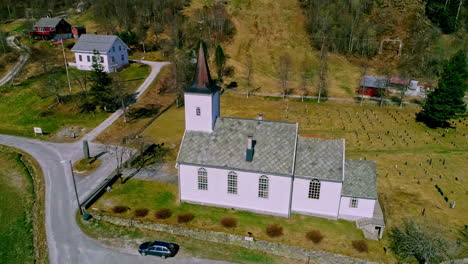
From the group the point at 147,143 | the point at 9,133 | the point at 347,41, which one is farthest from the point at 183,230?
the point at 347,41

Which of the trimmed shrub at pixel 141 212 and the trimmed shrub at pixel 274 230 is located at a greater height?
the trimmed shrub at pixel 141 212

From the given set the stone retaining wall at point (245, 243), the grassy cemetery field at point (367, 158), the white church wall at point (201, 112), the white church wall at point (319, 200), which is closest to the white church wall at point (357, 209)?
the white church wall at point (319, 200)

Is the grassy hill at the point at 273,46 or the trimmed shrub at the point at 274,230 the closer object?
the trimmed shrub at the point at 274,230

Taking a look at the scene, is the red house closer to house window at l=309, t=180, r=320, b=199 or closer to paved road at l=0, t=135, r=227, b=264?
paved road at l=0, t=135, r=227, b=264

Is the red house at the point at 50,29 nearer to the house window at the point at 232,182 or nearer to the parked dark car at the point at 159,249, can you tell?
the house window at the point at 232,182

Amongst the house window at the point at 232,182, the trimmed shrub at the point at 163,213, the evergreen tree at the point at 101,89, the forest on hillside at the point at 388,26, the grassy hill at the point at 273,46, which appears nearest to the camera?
the trimmed shrub at the point at 163,213

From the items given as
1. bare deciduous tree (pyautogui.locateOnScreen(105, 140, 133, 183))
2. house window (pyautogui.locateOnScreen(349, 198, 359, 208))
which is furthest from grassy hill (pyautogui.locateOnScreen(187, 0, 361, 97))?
house window (pyautogui.locateOnScreen(349, 198, 359, 208))

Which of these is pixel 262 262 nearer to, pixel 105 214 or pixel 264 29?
pixel 105 214
